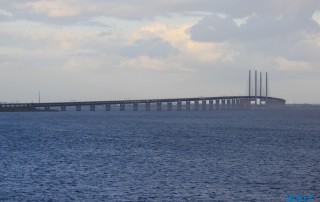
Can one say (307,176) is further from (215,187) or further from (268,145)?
(268,145)

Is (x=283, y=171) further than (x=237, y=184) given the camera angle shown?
Yes

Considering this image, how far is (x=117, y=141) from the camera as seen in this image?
83.6m

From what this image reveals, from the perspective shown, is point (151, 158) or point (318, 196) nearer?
point (318, 196)

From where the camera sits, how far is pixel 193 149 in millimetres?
70312

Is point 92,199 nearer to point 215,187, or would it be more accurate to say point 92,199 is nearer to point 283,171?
point 215,187

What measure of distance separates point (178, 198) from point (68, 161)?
69.9 ft

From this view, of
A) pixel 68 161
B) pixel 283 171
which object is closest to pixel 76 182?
pixel 68 161

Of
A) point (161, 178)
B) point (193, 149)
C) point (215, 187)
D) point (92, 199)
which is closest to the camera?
point (92, 199)

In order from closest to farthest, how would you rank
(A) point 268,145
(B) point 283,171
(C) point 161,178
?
(C) point 161,178 < (B) point 283,171 < (A) point 268,145

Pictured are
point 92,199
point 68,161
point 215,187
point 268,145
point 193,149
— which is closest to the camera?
point 92,199

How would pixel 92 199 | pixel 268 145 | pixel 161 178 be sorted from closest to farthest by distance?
pixel 92 199, pixel 161 178, pixel 268 145

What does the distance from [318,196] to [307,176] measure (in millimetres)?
8770

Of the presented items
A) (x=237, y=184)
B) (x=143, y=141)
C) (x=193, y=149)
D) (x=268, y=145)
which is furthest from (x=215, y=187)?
(x=143, y=141)

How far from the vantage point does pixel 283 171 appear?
Answer: 4972 cm
